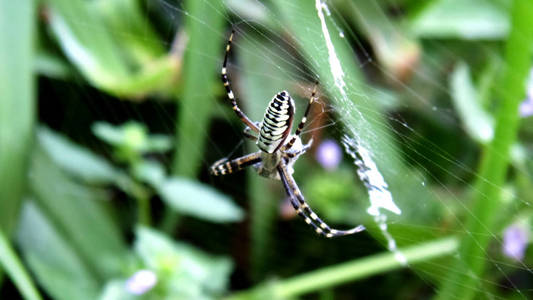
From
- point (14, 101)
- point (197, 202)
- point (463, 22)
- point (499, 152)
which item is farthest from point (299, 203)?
point (463, 22)

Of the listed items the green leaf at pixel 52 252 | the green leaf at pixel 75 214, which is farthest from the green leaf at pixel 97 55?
the green leaf at pixel 52 252

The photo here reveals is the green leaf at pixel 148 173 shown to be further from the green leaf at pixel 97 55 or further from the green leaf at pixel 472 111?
the green leaf at pixel 472 111

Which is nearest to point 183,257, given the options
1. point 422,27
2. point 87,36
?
point 87,36

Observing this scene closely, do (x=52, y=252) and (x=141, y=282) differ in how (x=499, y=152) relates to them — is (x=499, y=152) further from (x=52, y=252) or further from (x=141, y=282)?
(x=52, y=252)

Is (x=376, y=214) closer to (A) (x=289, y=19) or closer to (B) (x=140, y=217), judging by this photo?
(A) (x=289, y=19)

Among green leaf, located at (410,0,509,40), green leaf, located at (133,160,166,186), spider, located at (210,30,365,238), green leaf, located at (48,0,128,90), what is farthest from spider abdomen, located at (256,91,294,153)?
green leaf, located at (410,0,509,40)
